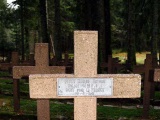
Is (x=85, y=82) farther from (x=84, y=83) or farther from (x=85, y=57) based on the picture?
(x=85, y=57)

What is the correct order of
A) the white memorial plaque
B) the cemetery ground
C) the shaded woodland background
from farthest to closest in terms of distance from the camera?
the shaded woodland background < the cemetery ground < the white memorial plaque

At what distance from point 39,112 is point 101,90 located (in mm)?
1394

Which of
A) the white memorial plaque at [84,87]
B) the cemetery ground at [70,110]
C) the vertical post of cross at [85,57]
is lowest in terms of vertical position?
the cemetery ground at [70,110]

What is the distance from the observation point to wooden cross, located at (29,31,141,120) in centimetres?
458


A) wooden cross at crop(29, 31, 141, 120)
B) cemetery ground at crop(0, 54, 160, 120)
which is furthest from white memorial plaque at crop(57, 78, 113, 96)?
cemetery ground at crop(0, 54, 160, 120)

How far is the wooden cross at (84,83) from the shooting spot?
458 centimetres

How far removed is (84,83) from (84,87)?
51 millimetres

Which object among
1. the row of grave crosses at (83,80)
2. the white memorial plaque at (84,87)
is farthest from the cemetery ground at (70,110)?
the white memorial plaque at (84,87)

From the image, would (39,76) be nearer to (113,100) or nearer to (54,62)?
(113,100)

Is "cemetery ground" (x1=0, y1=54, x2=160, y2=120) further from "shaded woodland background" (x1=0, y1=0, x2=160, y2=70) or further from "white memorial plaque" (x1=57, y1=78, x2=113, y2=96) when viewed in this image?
"shaded woodland background" (x1=0, y1=0, x2=160, y2=70)

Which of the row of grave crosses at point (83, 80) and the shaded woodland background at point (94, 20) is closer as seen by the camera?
the row of grave crosses at point (83, 80)

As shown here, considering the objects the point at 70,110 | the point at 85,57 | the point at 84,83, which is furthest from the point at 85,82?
the point at 70,110

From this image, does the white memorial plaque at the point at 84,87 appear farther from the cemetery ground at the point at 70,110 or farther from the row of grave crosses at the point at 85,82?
the cemetery ground at the point at 70,110

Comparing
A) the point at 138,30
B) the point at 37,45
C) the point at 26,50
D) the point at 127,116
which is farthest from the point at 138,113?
the point at 26,50
